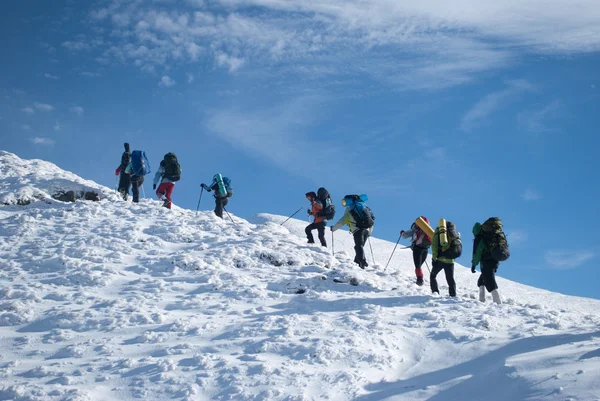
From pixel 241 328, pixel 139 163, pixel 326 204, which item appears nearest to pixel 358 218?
pixel 326 204

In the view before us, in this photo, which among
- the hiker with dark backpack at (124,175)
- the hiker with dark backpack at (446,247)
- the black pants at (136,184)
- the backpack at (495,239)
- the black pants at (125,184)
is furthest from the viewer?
the black pants at (125,184)

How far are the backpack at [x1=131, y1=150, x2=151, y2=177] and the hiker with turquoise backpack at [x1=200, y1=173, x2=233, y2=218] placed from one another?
7.77 ft

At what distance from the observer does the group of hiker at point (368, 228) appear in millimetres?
12250

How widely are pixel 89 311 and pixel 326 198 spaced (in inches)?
357

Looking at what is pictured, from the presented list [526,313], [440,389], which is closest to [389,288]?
[526,313]

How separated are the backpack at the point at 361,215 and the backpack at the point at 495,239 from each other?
3.37 m

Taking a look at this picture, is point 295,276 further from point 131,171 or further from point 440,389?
point 131,171

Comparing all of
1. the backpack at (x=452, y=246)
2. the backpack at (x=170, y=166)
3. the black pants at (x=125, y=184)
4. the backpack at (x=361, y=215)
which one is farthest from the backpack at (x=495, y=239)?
the black pants at (x=125, y=184)

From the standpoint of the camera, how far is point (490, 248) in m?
12.1

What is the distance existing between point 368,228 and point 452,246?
2948 millimetres

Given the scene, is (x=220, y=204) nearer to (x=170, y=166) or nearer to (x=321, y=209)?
(x=170, y=166)

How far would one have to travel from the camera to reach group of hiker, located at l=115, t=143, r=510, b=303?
1225 centimetres

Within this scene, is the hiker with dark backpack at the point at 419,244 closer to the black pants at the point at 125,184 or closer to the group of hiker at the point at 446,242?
the group of hiker at the point at 446,242

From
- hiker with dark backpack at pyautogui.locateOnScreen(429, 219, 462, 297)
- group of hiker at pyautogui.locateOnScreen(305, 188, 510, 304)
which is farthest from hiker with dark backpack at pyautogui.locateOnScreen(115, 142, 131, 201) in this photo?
hiker with dark backpack at pyautogui.locateOnScreen(429, 219, 462, 297)
